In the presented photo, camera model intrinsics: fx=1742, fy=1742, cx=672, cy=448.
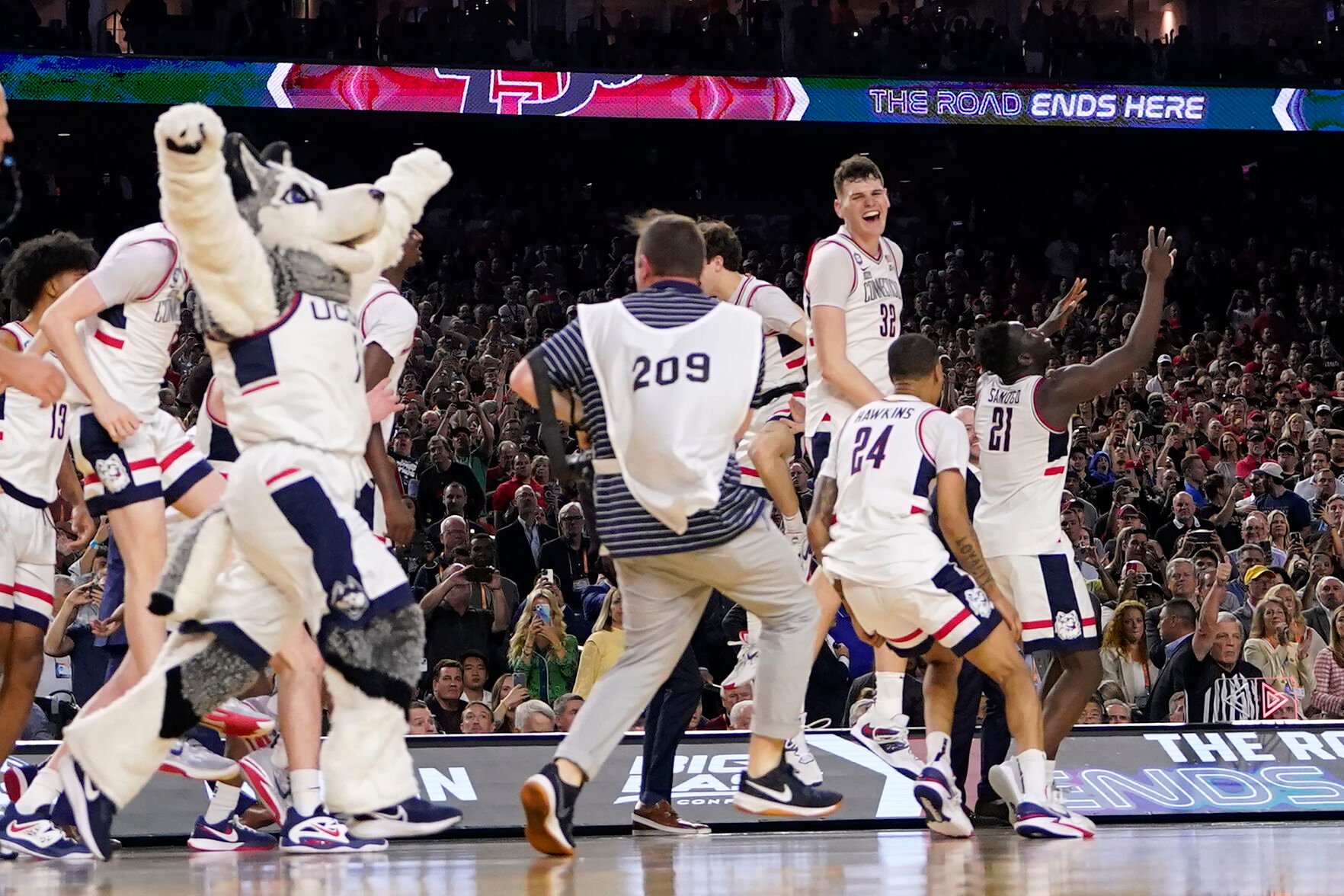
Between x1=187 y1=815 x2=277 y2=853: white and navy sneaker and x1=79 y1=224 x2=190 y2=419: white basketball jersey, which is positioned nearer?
x1=79 y1=224 x2=190 y2=419: white basketball jersey

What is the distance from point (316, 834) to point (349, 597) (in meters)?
1.36

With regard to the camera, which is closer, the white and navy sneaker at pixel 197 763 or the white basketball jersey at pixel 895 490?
the white and navy sneaker at pixel 197 763

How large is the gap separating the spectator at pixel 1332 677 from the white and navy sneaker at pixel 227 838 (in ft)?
20.3

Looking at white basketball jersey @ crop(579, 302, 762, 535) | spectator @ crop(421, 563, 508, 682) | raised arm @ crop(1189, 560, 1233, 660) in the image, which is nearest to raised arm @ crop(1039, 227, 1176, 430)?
white basketball jersey @ crop(579, 302, 762, 535)

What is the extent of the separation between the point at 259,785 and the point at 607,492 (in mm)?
2087

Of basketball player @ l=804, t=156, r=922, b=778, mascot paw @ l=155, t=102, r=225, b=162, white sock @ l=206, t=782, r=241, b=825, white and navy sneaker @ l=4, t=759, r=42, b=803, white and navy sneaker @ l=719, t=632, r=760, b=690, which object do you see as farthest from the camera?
white and navy sneaker @ l=719, t=632, r=760, b=690

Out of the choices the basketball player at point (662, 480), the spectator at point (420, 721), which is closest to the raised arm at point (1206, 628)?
the spectator at point (420, 721)

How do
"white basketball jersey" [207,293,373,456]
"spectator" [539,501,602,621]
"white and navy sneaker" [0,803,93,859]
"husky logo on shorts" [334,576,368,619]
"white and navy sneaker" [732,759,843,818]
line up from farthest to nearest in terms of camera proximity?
1. "spectator" [539,501,602,621]
2. "white and navy sneaker" [0,803,93,859]
3. "white and navy sneaker" [732,759,843,818]
4. "white basketball jersey" [207,293,373,456]
5. "husky logo on shorts" [334,576,368,619]

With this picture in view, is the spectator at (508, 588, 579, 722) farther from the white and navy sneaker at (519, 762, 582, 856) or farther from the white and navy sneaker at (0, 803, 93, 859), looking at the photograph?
the white and navy sneaker at (519, 762, 582, 856)

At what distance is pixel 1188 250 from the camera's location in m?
26.6

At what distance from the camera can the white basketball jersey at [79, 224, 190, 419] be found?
5941 millimetres

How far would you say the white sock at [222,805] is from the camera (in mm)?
6324

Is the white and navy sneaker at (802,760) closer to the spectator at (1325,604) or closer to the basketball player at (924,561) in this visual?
the basketball player at (924,561)

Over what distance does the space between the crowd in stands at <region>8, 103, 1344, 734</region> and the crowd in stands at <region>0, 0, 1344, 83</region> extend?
8.15ft
